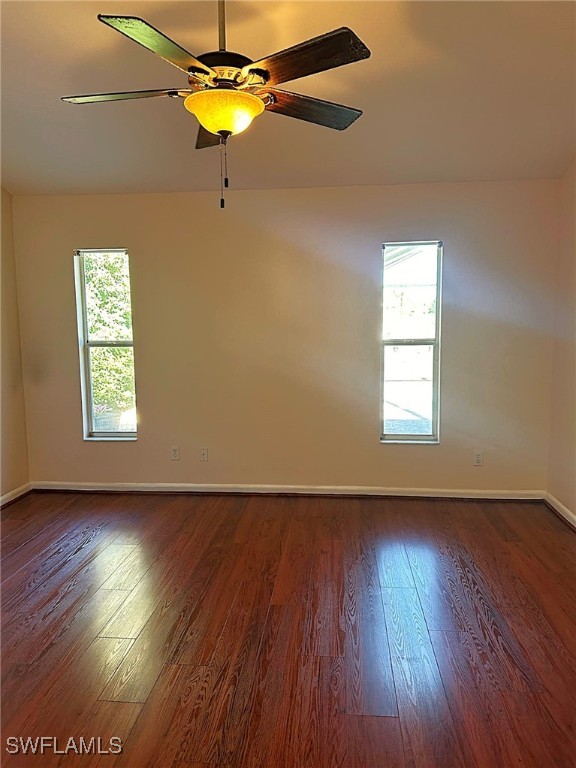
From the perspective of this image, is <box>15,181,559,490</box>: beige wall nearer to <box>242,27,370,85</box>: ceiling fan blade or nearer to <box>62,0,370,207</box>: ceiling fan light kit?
<box>62,0,370,207</box>: ceiling fan light kit

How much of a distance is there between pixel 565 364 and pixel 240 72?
314 cm

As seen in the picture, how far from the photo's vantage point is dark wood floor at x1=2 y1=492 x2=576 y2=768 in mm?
1688

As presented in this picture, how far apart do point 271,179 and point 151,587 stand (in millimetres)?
3018

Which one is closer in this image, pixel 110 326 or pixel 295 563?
pixel 295 563

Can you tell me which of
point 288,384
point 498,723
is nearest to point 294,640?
point 498,723

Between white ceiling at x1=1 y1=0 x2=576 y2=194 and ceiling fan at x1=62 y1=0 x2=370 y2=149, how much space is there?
790 millimetres

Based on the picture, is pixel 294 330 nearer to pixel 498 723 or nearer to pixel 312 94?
pixel 312 94

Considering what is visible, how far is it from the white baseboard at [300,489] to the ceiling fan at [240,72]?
116 inches

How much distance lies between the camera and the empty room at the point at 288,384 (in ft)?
5.95

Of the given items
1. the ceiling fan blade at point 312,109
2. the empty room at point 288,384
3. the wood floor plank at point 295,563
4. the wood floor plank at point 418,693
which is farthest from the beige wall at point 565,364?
the ceiling fan blade at point 312,109

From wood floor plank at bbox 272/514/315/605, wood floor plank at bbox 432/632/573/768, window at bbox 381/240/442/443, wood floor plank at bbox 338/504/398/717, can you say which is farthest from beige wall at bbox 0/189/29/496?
wood floor plank at bbox 432/632/573/768

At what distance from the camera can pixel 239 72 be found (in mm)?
1603

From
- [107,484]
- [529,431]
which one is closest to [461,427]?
[529,431]

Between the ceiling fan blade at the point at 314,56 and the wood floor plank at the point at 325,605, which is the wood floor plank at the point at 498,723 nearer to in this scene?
the wood floor plank at the point at 325,605
